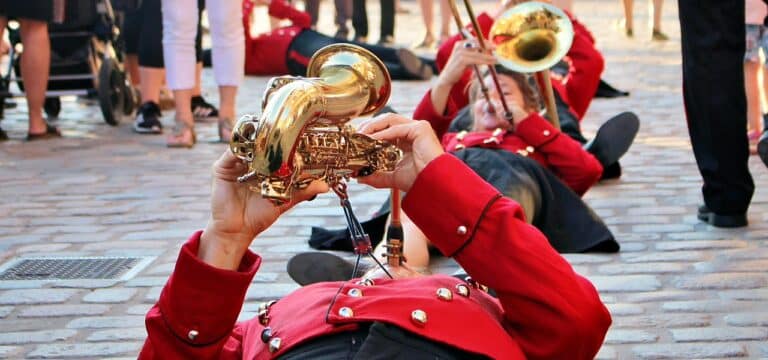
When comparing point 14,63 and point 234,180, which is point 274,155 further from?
point 14,63

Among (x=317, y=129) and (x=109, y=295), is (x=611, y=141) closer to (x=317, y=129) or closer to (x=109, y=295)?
(x=109, y=295)

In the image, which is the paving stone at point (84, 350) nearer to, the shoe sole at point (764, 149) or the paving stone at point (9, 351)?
the paving stone at point (9, 351)

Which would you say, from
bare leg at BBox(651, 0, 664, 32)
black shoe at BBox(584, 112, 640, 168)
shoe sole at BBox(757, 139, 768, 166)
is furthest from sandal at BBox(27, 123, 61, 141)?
bare leg at BBox(651, 0, 664, 32)

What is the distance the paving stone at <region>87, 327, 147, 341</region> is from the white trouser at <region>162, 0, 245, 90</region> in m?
3.12

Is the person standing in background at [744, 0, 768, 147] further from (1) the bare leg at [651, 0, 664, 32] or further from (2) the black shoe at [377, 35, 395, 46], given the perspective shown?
(1) the bare leg at [651, 0, 664, 32]

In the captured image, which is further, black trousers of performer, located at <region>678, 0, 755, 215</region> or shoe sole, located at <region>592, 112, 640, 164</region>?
shoe sole, located at <region>592, 112, 640, 164</region>

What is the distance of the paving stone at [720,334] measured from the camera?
314cm

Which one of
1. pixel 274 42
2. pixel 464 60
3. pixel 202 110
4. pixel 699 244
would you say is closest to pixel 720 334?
pixel 699 244

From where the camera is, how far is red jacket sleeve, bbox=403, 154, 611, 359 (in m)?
2.06

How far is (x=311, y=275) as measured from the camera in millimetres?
3217

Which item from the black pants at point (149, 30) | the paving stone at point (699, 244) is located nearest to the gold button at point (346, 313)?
the paving stone at point (699, 244)

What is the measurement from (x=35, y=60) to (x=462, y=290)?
16.4ft

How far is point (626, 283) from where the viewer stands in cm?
370

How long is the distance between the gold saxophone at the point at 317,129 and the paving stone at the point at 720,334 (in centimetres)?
145
